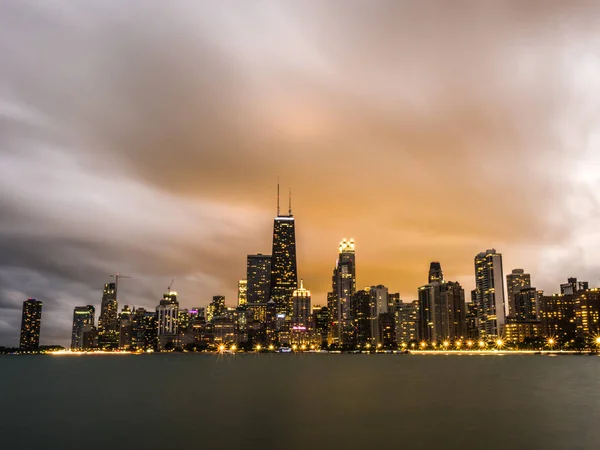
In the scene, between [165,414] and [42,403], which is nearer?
[165,414]

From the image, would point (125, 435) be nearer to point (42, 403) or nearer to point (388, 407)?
point (388, 407)

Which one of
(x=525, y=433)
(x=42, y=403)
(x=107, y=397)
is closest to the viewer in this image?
(x=525, y=433)

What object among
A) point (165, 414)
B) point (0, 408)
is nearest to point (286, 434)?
point (165, 414)

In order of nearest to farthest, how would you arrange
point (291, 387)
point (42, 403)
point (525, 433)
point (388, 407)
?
1. point (525, 433)
2. point (388, 407)
3. point (42, 403)
4. point (291, 387)

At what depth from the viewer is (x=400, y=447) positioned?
1877 inches

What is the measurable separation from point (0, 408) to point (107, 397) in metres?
18.8

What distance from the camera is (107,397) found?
97938 millimetres

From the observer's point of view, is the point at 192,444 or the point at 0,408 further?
the point at 0,408

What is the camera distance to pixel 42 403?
297 feet

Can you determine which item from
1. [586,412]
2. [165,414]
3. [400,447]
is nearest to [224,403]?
[165,414]

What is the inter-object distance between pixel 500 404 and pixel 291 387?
48037mm

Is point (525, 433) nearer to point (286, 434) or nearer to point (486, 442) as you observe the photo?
point (486, 442)

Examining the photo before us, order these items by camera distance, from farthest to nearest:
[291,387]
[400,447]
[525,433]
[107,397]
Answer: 1. [291,387]
2. [107,397]
3. [525,433]
4. [400,447]

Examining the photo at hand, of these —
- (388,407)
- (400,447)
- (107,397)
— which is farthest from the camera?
(107,397)
